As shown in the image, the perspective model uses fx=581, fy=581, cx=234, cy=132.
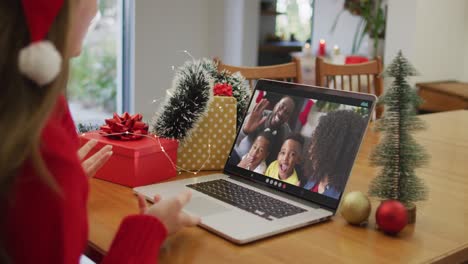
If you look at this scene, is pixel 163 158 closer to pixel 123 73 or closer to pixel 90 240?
pixel 90 240

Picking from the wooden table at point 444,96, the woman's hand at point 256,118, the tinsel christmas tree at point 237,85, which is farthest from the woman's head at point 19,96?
the wooden table at point 444,96

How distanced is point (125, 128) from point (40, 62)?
66 centimetres

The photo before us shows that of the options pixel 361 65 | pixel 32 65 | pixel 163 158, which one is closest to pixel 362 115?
pixel 163 158

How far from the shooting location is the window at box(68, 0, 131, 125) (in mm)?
4215

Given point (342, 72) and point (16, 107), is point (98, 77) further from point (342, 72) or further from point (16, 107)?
point (16, 107)

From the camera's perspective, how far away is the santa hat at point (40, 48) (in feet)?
2.19

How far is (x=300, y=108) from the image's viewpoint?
124 centimetres

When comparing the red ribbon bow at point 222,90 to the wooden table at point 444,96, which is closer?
the red ribbon bow at point 222,90

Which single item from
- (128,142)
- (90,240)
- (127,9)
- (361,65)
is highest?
(127,9)

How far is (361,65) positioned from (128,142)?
A: 55.8 inches

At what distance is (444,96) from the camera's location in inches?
134

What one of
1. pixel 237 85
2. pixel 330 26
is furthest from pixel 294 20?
pixel 237 85

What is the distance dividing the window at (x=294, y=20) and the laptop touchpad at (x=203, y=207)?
393 cm

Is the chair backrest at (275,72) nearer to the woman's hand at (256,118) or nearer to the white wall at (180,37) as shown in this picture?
the woman's hand at (256,118)
